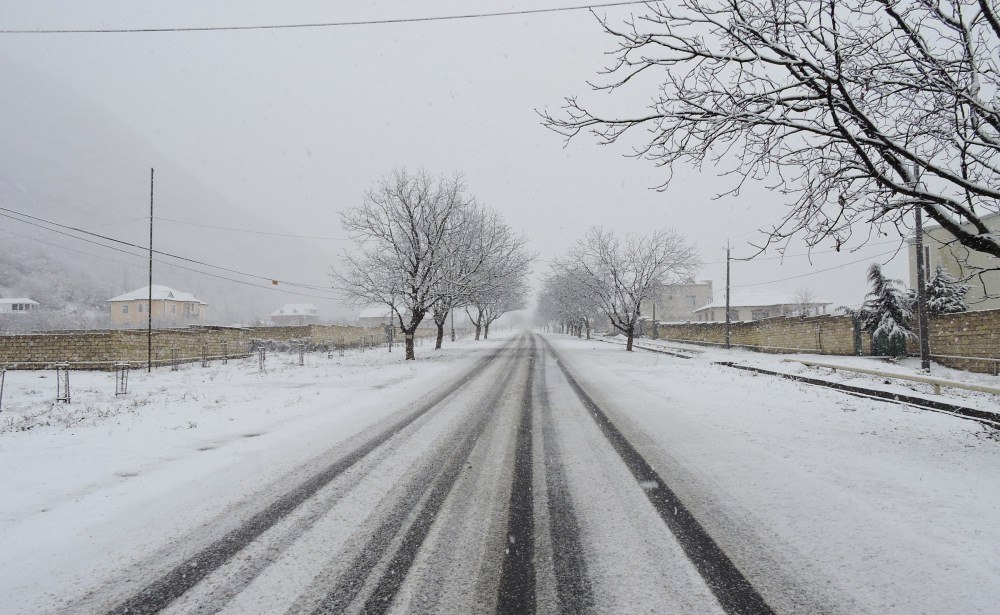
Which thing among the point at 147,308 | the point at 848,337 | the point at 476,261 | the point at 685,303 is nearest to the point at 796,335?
the point at 848,337

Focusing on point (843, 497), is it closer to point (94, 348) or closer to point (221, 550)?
point (221, 550)

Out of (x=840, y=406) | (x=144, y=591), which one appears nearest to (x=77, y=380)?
(x=144, y=591)

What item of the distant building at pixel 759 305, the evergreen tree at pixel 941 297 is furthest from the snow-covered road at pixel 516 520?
the distant building at pixel 759 305

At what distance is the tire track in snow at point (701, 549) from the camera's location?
2.46 m

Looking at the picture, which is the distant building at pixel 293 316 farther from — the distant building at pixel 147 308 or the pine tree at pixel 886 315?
the pine tree at pixel 886 315

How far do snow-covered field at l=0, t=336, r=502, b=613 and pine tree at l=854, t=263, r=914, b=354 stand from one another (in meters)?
20.9

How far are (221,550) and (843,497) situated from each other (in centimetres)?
528

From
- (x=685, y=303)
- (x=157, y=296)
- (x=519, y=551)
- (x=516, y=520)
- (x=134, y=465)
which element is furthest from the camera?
(x=685, y=303)

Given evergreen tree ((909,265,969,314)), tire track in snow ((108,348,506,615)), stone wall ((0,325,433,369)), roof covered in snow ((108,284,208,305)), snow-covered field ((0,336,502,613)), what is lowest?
snow-covered field ((0,336,502,613))

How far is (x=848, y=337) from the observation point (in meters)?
21.1

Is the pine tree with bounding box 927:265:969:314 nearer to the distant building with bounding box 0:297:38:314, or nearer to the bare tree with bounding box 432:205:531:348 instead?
the bare tree with bounding box 432:205:531:348

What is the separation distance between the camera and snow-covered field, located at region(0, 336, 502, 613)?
10.5 feet

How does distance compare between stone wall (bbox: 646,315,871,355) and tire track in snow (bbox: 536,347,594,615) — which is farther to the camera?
stone wall (bbox: 646,315,871,355)

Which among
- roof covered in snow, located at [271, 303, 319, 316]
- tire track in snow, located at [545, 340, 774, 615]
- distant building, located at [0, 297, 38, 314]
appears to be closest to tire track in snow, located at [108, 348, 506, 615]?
tire track in snow, located at [545, 340, 774, 615]
